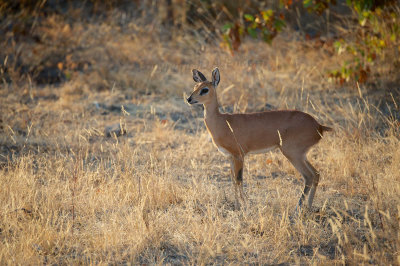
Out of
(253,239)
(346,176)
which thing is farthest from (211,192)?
(346,176)

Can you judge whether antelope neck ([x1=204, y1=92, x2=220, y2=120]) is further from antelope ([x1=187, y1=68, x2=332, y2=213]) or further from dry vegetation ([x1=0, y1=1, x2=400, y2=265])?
dry vegetation ([x1=0, y1=1, x2=400, y2=265])

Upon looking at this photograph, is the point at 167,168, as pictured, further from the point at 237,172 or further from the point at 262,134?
the point at 262,134

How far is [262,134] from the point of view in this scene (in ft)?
17.8

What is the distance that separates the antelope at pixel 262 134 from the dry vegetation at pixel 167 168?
13.8 inches

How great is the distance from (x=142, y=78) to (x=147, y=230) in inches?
260

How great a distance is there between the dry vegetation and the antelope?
35 cm

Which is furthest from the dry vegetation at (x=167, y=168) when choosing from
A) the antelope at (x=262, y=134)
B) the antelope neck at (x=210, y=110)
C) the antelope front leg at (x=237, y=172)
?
the antelope neck at (x=210, y=110)

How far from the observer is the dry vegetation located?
4.21 m

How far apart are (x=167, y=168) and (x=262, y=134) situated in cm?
136

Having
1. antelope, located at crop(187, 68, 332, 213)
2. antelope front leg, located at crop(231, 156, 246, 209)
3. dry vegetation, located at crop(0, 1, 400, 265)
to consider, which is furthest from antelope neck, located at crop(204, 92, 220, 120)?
dry vegetation, located at crop(0, 1, 400, 265)

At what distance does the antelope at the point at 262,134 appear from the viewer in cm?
529

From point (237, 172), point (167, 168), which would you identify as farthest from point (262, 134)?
point (167, 168)

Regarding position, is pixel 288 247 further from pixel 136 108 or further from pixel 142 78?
pixel 142 78

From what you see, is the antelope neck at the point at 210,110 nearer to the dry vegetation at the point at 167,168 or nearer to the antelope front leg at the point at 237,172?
the antelope front leg at the point at 237,172
